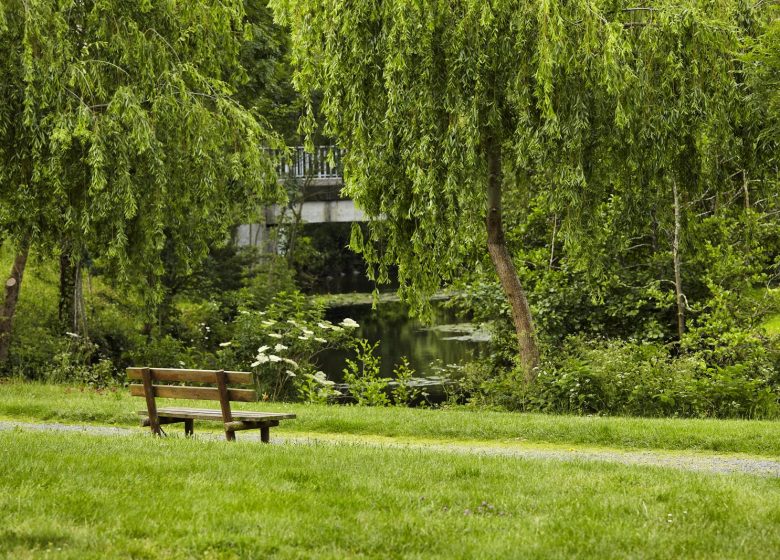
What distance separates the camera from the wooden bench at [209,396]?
9.91 meters

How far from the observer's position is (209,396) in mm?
10062

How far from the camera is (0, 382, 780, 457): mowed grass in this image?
11.2 metres

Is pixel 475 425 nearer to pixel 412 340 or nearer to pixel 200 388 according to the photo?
pixel 200 388

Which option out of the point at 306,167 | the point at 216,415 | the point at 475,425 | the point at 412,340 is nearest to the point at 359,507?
the point at 216,415

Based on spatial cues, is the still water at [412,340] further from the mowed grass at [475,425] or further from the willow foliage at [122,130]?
the willow foliage at [122,130]

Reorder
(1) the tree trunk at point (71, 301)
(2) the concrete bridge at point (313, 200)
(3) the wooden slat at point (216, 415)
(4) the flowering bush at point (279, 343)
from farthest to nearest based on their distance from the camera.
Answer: (2) the concrete bridge at point (313, 200) → (1) the tree trunk at point (71, 301) → (4) the flowering bush at point (279, 343) → (3) the wooden slat at point (216, 415)

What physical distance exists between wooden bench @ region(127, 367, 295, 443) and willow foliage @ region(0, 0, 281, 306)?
11.1ft

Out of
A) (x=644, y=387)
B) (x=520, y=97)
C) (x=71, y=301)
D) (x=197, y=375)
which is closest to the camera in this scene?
(x=197, y=375)

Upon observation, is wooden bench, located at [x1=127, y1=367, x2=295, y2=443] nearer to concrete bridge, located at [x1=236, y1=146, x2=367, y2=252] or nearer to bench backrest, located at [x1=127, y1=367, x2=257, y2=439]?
bench backrest, located at [x1=127, y1=367, x2=257, y2=439]

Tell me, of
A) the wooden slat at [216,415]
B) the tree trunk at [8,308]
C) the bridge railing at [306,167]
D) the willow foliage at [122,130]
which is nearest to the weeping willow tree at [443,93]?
the willow foliage at [122,130]

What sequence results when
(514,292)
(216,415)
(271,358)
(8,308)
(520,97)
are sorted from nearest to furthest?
(216,415) → (520,97) → (514,292) → (271,358) → (8,308)

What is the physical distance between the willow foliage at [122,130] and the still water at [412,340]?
289 inches

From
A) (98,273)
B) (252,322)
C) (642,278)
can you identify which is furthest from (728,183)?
(98,273)

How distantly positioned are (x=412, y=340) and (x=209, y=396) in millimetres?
20749
